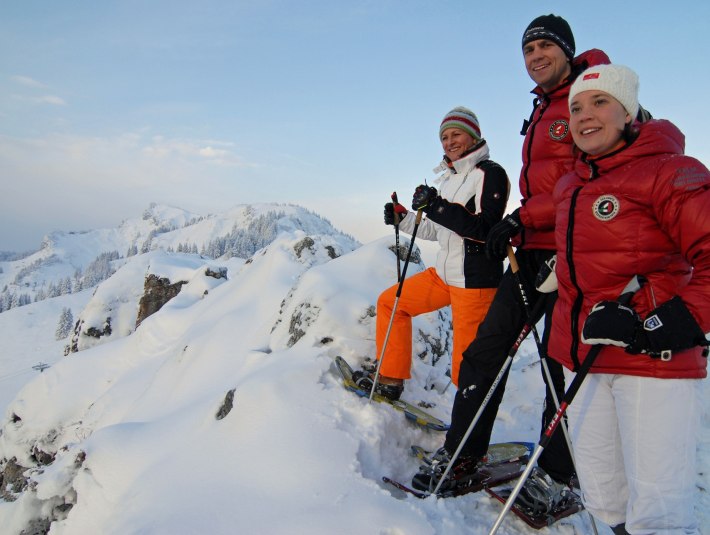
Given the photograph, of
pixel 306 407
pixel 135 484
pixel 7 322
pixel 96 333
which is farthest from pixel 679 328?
pixel 7 322

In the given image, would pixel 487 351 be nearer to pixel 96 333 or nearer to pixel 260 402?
pixel 260 402

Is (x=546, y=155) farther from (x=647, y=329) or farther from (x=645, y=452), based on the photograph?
(x=645, y=452)

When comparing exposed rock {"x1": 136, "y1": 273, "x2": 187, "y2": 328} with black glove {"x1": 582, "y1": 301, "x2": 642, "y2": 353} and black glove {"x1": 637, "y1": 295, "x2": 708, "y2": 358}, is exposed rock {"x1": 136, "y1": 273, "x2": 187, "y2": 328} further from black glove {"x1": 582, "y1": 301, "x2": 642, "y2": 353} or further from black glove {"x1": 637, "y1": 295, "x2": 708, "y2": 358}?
black glove {"x1": 637, "y1": 295, "x2": 708, "y2": 358}

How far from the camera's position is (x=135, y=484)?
15.3 feet

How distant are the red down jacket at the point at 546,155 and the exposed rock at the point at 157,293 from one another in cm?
2244

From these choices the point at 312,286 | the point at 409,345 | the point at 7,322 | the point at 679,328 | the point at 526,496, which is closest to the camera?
the point at 679,328

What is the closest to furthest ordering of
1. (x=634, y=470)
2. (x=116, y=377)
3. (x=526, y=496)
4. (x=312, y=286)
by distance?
(x=634, y=470) < (x=526, y=496) < (x=312, y=286) < (x=116, y=377)

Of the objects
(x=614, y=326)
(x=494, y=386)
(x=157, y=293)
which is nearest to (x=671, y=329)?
(x=614, y=326)

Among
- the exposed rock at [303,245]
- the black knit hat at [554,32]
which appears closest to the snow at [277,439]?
the exposed rock at [303,245]

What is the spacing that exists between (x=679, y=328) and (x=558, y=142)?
70.0 inches

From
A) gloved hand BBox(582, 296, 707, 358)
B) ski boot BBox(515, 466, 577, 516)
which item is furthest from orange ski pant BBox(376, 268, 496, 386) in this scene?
gloved hand BBox(582, 296, 707, 358)

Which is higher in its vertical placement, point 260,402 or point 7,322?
point 260,402

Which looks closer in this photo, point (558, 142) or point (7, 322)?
point (558, 142)

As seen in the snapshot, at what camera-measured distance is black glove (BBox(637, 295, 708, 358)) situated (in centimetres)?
210
